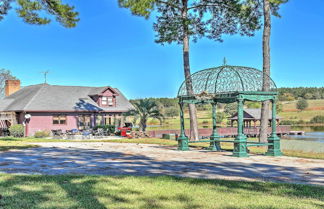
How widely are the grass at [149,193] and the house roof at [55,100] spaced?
1194 inches

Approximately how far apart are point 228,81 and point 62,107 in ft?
87.5

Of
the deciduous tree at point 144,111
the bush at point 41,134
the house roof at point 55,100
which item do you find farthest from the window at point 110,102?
the bush at point 41,134

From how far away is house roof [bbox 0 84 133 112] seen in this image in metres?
37.1

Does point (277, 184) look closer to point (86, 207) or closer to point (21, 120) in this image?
point (86, 207)

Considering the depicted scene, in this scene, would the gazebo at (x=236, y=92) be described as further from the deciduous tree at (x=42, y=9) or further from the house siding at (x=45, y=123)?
the house siding at (x=45, y=123)

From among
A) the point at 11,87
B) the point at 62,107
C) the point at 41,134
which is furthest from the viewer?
the point at 11,87

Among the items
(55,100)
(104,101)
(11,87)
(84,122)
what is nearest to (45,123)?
(55,100)

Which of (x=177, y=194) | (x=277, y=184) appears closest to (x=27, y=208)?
(x=177, y=194)

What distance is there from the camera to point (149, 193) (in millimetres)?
6578

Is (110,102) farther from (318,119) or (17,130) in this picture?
(318,119)

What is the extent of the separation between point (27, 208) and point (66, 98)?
35.4 metres

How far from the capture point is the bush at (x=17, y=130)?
35.2 metres

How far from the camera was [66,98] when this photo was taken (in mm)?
39781

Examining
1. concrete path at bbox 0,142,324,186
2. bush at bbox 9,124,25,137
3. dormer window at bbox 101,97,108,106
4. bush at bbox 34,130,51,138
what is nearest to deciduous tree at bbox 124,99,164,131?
dormer window at bbox 101,97,108,106
